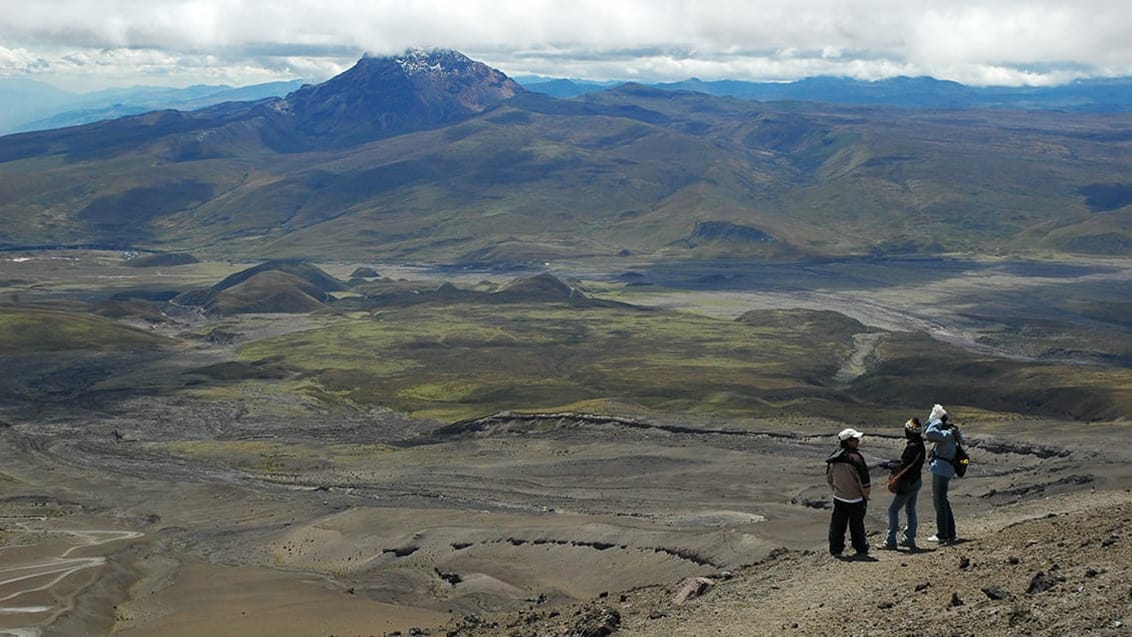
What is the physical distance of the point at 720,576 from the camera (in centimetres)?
2652

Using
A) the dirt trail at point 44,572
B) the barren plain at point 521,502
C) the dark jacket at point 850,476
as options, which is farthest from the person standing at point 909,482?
the dirt trail at point 44,572

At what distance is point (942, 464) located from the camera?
24625 mm

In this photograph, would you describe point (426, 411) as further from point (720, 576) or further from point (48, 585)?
point (720, 576)

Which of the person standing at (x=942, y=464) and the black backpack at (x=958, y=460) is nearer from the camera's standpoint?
the person standing at (x=942, y=464)

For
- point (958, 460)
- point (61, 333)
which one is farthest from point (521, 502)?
point (61, 333)

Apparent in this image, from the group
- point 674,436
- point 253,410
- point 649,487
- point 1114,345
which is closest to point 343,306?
point 253,410

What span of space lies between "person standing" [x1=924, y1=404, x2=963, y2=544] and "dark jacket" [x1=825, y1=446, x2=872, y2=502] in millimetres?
1787

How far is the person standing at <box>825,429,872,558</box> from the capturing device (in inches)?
923

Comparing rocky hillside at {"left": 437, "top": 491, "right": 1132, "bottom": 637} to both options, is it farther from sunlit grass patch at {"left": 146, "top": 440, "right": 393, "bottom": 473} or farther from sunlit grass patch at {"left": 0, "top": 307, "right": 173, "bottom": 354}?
sunlit grass patch at {"left": 0, "top": 307, "right": 173, "bottom": 354}

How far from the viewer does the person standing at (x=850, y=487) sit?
2345 centimetres

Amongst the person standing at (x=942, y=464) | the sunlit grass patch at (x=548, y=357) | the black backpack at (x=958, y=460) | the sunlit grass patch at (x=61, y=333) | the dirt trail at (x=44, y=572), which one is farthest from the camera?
the sunlit grass patch at (x=61, y=333)

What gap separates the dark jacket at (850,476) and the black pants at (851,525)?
214 mm

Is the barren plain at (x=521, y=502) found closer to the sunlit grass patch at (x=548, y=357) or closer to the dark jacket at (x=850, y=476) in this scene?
the sunlit grass patch at (x=548, y=357)

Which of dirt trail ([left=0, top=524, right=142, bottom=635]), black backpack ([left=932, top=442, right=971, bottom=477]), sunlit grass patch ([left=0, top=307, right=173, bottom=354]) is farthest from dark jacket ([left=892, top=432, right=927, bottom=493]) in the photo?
sunlit grass patch ([left=0, top=307, right=173, bottom=354])
